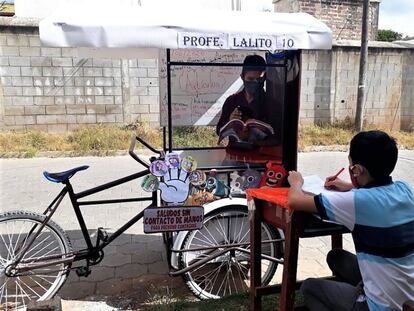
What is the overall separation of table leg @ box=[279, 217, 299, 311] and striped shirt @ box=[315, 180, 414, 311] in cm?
38

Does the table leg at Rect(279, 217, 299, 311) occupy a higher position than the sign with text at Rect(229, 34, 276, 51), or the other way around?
the sign with text at Rect(229, 34, 276, 51)

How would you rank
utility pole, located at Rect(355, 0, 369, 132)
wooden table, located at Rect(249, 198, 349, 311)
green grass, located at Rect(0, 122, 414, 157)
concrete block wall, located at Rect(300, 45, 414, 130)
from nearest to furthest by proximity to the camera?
wooden table, located at Rect(249, 198, 349, 311) < green grass, located at Rect(0, 122, 414, 157) < utility pole, located at Rect(355, 0, 369, 132) < concrete block wall, located at Rect(300, 45, 414, 130)

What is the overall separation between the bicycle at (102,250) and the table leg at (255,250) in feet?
1.58

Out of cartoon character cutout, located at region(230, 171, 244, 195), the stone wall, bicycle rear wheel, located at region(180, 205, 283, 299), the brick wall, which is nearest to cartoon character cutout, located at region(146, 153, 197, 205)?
bicycle rear wheel, located at region(180, 205, 283, 299)

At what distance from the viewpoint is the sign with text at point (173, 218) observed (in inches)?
121

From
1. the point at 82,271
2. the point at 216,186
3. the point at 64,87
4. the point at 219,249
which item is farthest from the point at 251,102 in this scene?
the point at 64,87

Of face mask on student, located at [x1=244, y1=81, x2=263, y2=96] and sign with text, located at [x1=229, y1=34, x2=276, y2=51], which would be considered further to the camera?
face mask on student, located at [x1=244, y1=81, x2=263, y2=96]

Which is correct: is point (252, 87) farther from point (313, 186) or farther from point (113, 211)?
point (113, 211)

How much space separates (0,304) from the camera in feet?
10.2

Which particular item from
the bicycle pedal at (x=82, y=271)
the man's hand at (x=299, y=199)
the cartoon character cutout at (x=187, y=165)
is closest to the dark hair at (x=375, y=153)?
the man's hand at (x=299, y=199)

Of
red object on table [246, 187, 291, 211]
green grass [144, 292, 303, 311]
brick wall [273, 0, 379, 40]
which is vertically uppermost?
brick wall [273, 0, 379, 40]

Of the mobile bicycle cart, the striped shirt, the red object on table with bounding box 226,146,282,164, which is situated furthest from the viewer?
the red object on table with bounding box 226,146,282,164

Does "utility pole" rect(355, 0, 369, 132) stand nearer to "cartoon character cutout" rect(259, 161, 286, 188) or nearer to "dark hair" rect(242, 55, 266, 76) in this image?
"dark hair" rect(242, 55, 266, 76)

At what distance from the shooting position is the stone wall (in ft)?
29.8
